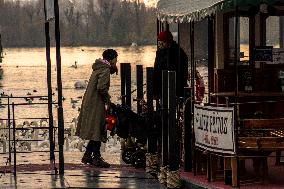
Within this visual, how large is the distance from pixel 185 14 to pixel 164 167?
220 cm

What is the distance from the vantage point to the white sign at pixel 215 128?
9.98 meters

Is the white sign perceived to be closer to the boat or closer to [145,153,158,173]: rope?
the boat

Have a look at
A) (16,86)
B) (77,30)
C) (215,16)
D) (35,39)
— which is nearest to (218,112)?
(215,16)

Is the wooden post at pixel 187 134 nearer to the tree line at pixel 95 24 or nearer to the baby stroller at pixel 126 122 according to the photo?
the baby stroller at pixel 126 122

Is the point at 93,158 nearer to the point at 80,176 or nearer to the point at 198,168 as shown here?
the point at 80,176

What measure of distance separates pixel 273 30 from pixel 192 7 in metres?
2.27

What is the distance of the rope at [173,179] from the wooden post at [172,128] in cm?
6

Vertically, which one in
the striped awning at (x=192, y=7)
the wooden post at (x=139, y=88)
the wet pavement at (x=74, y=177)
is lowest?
the wet pavement at (x=74, y=177)

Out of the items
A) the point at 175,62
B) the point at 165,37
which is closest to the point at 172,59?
the point at 175,62

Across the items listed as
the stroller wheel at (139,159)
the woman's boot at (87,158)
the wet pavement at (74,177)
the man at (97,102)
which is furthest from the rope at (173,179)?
the woman's boot at (87,158)

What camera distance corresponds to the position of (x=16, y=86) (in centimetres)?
7544

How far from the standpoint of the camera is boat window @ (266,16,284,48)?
1239 cm

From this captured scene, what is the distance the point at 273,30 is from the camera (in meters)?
12.6

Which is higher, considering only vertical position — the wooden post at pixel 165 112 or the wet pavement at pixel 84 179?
the wooden post at pixel 165 112
